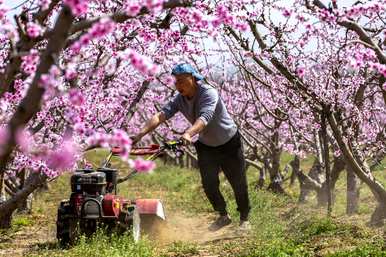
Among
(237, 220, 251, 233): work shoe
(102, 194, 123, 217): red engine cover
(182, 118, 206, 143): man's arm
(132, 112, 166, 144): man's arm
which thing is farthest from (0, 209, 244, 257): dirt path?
(132, 112, 166, 144): man's arm

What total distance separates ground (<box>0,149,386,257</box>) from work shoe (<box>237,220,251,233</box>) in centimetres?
10

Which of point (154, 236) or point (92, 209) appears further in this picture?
point (154, 236)

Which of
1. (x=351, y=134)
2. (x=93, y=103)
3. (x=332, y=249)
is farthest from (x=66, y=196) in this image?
(x=332, y=249)

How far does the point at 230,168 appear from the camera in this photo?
804 centimetres

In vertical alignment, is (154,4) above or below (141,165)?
above

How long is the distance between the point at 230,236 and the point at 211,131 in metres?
1.35

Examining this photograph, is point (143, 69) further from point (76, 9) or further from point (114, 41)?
point (114, 41)

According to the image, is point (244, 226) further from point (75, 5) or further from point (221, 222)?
point (75, 5)

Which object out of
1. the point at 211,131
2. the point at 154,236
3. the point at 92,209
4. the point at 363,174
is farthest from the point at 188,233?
the point at 363,174

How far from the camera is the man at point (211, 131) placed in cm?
729

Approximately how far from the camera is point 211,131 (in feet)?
25.4

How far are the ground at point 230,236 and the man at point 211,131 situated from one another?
0.50 metres

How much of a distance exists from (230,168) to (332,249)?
2219mm

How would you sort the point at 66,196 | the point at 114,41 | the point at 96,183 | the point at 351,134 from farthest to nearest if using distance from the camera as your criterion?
the point at 66,196 → the point at 351,134 → the point at 114,41 → the point at 96,183
